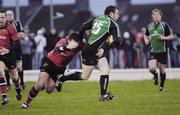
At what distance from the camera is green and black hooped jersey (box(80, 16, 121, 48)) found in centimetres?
1669

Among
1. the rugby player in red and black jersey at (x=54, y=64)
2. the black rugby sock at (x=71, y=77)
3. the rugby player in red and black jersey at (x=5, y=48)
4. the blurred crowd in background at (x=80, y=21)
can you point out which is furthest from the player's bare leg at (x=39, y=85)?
the blurred crowd in background at (x=80, y=21)

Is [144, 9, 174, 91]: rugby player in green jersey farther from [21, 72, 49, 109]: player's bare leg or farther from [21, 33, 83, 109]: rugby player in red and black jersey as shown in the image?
[21, 72, 49, 109]: player's bare leg

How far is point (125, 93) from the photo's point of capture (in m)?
20.5

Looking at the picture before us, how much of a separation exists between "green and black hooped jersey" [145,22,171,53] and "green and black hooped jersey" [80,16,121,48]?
218 inches

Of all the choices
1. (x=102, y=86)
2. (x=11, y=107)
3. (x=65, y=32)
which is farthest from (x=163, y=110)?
(x=65, y=32)

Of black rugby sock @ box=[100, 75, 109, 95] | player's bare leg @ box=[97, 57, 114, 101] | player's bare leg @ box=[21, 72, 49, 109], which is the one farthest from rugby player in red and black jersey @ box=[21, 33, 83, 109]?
black rugby sock @ box=[100, 75, 109, 95]

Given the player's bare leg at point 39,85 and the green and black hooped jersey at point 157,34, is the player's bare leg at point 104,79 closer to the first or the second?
the player's bare leg at point 39,85

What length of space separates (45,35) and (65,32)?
2.05 meters

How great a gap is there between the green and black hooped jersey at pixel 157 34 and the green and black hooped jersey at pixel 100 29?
553 cm

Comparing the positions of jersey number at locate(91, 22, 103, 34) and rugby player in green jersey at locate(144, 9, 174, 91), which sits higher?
jersey number at locate(91, 22, 103, 34)

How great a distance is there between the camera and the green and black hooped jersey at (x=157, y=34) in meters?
22.0

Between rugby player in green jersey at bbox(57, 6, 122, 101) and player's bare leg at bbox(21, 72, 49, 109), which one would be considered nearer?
player's bare leg at bbox(21, 72, 49, 109)

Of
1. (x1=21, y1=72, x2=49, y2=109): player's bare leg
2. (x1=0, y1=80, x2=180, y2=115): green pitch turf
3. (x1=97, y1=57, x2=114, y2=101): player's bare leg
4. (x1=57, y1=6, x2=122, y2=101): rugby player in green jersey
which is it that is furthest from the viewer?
(x1=97, y1=57, x2=114, y2=101): player's bare leg

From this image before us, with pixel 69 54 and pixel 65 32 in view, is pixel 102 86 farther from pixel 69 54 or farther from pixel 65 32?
pixel 65 32
